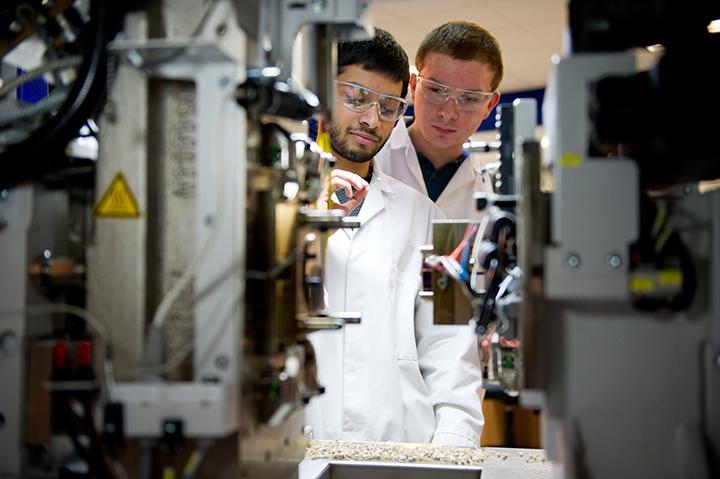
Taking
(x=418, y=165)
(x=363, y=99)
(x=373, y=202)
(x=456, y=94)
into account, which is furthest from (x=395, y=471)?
(x=418, y=165)

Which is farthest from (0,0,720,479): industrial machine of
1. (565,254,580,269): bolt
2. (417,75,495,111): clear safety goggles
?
(417,75,495,111): clear safety goggles

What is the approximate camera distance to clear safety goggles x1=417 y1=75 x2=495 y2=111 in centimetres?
338

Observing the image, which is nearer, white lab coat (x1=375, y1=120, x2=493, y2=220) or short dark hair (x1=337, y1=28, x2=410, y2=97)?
short dark hair (x1=337, y1=28, x2=410, y2=97)

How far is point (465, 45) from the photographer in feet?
11.0

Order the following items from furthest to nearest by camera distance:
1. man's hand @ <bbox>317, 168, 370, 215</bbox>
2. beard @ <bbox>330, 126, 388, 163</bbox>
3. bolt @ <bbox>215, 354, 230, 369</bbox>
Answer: beard @ <bbox>330, 126, 388, 163</bbox> → man's hand @ <bbox>317, 168, 370, 215</bbox> → bolt @ <bbox>215, 354, 230, 369</bbox>

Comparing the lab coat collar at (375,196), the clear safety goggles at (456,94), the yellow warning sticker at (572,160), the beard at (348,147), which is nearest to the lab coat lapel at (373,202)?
the lab coat collar at (375,196)

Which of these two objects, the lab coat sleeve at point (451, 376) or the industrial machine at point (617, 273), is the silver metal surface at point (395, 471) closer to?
the industrial machine at point (617, 273)

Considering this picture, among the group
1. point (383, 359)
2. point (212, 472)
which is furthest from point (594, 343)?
point (383, 359)

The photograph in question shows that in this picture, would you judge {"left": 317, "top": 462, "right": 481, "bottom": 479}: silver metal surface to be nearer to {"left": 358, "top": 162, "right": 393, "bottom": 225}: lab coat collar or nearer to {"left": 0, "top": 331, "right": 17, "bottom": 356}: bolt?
{"left": 0, "top": 331, "right": 17, "bottom": 356}: bolt

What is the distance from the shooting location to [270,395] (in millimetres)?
1513

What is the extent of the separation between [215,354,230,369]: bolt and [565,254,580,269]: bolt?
0.72 metres

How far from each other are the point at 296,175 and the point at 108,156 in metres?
0.41

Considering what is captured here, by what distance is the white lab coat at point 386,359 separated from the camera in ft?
9.87

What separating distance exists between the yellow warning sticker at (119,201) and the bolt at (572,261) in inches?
35.2
